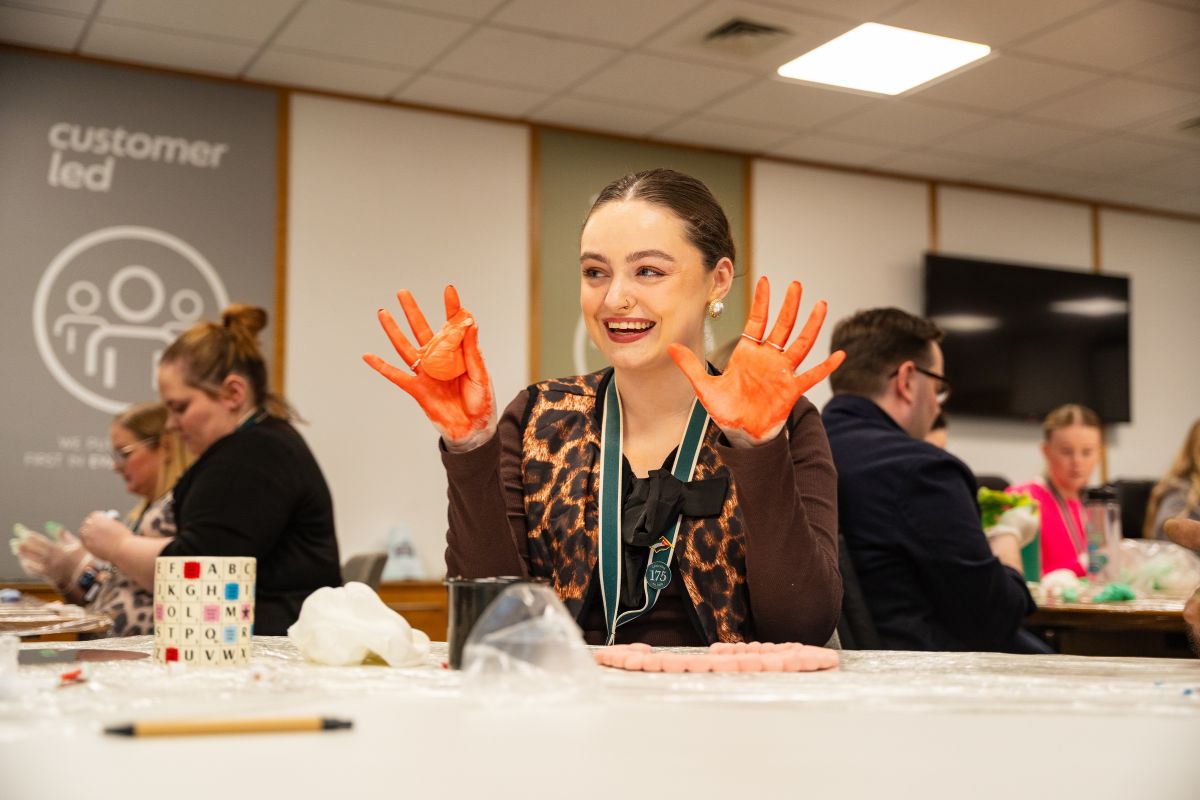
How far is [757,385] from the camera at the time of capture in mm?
1514

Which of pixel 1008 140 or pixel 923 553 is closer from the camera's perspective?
pixel 923 553

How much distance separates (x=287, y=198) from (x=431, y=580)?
177cm

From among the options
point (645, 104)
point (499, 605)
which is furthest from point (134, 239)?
point (499, 605)

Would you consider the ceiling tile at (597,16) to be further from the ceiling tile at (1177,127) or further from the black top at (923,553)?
the ceiling tile at (1177,127)

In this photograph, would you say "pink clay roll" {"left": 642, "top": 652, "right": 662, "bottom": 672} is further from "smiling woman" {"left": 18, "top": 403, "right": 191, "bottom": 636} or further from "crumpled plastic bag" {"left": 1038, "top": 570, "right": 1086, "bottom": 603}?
"crumpled plastic bag" {"left": 1038, "top": 570, "right": 1086, "bottom": 603}

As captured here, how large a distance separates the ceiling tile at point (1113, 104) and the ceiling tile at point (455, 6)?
106 inches

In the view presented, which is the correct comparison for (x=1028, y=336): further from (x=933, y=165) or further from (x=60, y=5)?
(x=60, y=5)

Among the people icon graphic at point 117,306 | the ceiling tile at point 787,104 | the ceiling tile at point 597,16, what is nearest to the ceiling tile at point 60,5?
the people icon graphic at point 117,306

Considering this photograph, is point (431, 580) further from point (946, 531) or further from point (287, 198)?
point (946, 531)

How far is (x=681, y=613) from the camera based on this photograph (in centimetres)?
174

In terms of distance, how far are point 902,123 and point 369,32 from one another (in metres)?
2.61

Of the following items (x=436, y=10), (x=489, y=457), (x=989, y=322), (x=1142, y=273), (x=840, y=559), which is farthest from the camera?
(x=1142, y=273)

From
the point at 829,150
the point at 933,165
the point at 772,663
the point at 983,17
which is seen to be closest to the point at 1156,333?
the point at 933,165

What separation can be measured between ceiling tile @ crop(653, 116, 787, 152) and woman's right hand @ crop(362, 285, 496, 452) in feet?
14.0
